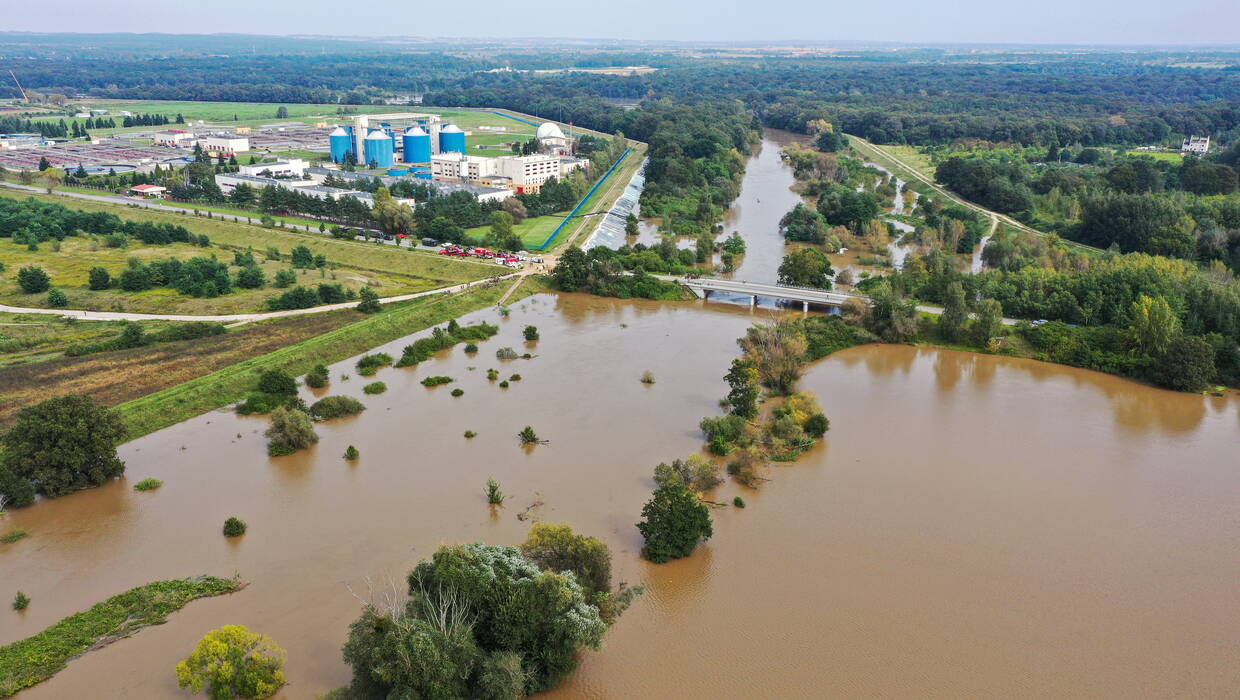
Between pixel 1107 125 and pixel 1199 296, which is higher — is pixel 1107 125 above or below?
above

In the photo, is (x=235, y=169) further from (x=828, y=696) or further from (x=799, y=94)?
(x=799, y=94)

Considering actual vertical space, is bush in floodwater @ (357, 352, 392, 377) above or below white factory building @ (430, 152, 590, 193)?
below

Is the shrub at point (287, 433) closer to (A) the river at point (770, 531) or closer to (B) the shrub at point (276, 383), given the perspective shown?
(A) the river at point (770, 531)

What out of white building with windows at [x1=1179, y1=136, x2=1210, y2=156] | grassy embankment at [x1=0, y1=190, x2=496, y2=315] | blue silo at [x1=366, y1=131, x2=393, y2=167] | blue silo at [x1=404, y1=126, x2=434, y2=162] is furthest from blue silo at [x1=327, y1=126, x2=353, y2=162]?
white building with windows at [x1=1179, y1=136, x2=1210, y2=156]

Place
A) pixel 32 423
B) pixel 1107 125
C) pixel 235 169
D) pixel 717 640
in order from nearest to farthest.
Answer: pixel 717 640
pixel 32 423
pixel 235 169
pixel 1107 125

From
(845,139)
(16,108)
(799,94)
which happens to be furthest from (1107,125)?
(16,108)

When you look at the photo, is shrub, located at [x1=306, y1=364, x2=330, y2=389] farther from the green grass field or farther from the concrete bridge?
the green grass field

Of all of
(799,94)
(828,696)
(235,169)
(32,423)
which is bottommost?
(828,696)
